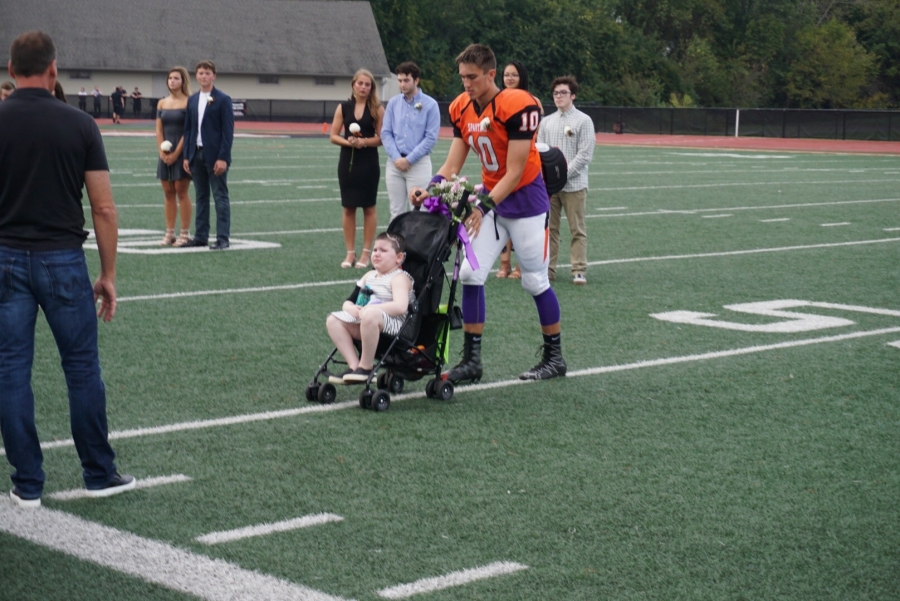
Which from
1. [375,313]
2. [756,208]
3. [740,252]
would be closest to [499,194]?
[375,313]

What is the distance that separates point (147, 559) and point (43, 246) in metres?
1.33

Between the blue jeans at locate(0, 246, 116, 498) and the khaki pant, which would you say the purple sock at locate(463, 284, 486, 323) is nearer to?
the blue jeans at locate(0, 246, 116, 498)

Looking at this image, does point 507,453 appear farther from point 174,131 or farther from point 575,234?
point 174,131

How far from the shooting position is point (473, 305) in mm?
7676

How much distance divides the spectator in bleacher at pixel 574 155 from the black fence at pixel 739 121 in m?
36.6

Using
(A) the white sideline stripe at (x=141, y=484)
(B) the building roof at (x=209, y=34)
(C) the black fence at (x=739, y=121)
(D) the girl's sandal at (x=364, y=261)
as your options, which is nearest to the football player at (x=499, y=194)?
(A) the white sideline stripe at (x=141, y=484)

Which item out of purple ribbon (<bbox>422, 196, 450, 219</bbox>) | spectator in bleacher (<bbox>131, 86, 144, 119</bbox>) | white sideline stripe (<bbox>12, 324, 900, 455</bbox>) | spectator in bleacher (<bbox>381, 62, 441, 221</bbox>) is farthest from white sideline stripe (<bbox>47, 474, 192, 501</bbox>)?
spectator in bleacher (<bbox>131, 86, 144, 119</bbox>)

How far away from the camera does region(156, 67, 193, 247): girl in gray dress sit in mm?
13500

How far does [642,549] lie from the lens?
15.6 ft

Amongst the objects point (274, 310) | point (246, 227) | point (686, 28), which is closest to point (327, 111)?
point (686, 28)

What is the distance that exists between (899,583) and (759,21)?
269 feet

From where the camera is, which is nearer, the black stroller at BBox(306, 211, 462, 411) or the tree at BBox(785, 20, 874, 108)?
the black stroller at BBox(306, 211, 462, 411)

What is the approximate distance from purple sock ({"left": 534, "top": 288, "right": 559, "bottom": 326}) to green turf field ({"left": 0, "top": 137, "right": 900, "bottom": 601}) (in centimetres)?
38

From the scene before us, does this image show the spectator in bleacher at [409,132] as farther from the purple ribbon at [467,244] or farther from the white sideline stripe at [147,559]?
the white sideline stripe at [147,559]
